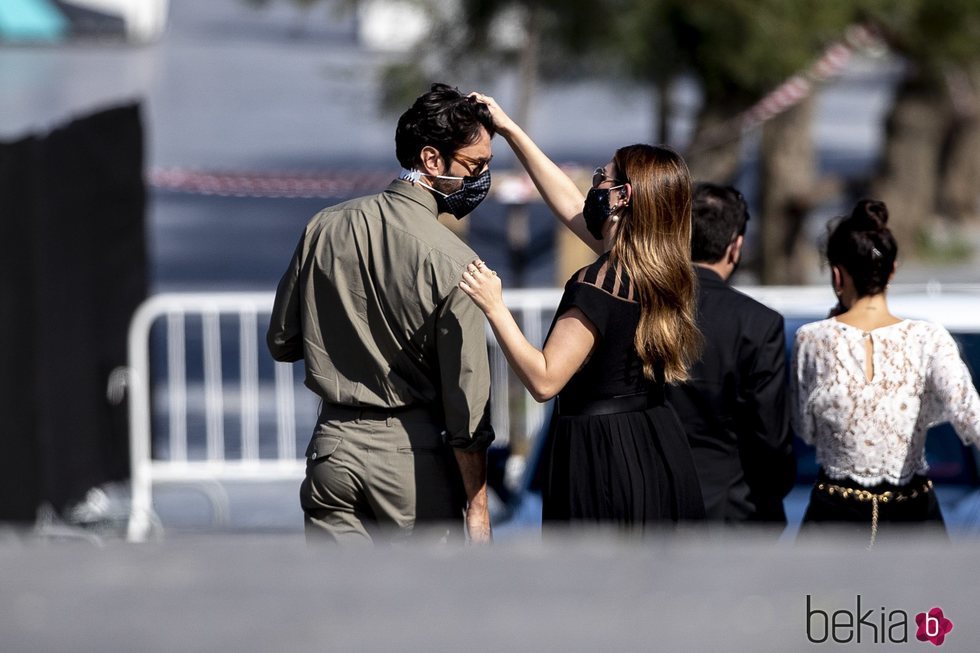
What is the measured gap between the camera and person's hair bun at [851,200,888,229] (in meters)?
3.88

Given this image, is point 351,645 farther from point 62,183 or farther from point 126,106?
point 126,106

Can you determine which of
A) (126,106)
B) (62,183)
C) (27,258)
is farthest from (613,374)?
(126,106)

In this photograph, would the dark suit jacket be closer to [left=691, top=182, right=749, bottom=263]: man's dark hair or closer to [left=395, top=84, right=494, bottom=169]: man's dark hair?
[left=691, top=182, right=749, bottom=263]: man's dark hair

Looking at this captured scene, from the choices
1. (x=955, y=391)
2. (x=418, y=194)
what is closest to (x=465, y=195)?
(x=418, y=194)

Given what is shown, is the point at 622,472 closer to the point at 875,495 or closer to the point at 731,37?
the point at 875,495

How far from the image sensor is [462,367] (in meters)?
3.53

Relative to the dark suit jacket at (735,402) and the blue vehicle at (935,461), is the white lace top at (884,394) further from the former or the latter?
the blue vehicle at (935,461)

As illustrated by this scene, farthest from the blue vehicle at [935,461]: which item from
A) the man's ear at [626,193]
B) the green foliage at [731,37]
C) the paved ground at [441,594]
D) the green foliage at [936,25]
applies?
the green foliage at [936,25]

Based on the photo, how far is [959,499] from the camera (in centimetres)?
479

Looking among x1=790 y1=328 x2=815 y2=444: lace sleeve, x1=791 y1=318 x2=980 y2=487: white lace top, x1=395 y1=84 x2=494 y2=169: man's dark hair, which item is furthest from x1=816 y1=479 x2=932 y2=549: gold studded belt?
x1=395 y1=84 x2=494 y2=169: man's dark hair

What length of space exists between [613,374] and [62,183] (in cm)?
395

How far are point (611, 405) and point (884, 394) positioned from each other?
76cm

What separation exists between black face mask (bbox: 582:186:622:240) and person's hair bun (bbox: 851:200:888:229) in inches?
30.2

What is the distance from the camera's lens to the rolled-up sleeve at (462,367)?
11.6 feet
